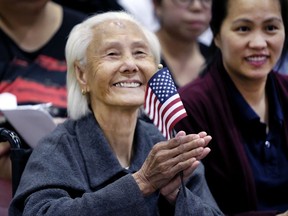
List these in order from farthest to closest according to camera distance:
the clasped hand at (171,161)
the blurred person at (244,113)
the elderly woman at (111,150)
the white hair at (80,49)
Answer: the blurred person at (244,113), the white hair at (80,49), the elderly woman at (111,150), the clasped hand at (171,161)

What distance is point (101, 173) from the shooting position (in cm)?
293

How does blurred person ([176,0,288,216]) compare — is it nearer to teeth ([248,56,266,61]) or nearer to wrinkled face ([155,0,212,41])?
teeth ([248,56,266,61])

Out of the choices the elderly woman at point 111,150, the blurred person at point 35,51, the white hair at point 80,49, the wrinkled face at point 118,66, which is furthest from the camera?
the blurred person at point 35,51

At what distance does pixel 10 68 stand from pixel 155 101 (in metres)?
1.30

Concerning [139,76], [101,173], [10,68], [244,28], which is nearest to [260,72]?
[244,28]

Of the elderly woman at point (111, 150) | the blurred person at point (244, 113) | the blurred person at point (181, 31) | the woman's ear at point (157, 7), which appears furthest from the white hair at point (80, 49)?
the woman's ear at point (157, 7)

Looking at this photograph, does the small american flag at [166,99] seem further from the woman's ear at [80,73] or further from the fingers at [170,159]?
the woman's ear at [80,73]

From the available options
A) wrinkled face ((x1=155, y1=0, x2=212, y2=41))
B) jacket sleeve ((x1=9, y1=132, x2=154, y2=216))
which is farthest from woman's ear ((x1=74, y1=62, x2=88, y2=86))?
wrinkled face ((x1=155, y1=0, x2=212, y2=41))

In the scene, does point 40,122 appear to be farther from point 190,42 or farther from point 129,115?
point 190,42

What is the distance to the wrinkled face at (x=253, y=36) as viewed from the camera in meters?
3.39

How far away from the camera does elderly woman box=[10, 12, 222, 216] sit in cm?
272

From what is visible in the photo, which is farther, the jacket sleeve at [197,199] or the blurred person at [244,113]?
the blurred person at [244,113]

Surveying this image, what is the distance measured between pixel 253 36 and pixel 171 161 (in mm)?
983

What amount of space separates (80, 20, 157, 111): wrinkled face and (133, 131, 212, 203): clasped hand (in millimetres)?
347
